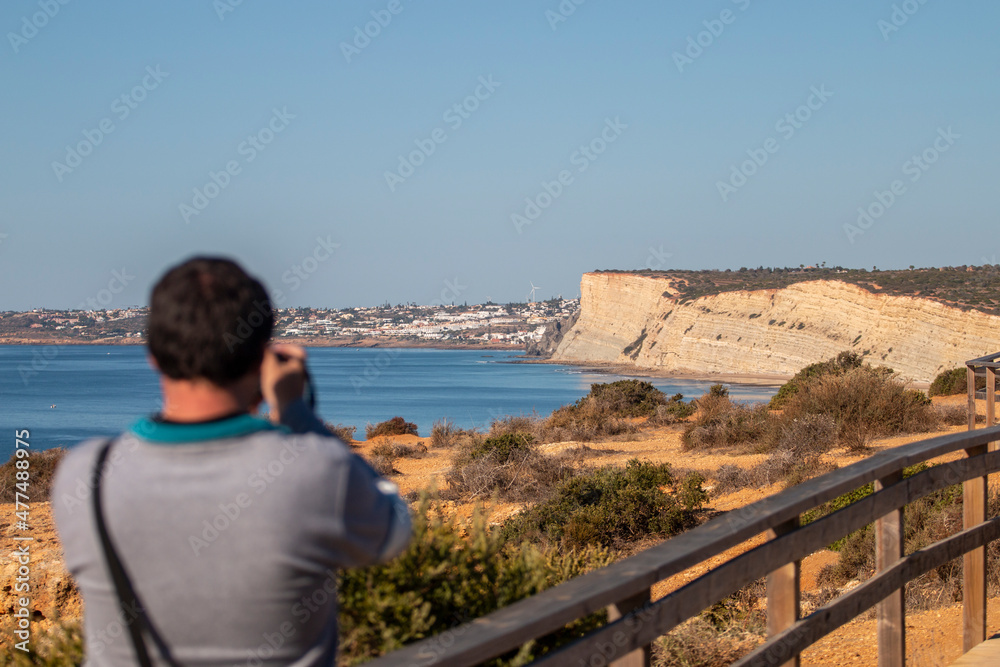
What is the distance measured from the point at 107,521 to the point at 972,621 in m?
3.95

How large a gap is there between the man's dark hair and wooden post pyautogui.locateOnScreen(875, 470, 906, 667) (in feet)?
8.27

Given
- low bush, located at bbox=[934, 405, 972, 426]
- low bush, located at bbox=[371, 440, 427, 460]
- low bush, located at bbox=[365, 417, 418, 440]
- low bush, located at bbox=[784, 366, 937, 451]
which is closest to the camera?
low bush, located at bbox=[784, 366, 937, 451]

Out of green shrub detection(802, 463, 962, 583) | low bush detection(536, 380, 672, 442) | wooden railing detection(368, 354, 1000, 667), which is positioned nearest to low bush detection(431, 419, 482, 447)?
low bush detection(536, 380, 672, 442)

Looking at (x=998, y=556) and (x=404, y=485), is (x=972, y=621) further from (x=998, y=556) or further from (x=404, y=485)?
Answer: (x=404, y=485)

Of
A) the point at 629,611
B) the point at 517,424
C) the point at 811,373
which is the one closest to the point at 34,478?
the point at 517,424

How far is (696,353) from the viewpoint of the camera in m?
71.7

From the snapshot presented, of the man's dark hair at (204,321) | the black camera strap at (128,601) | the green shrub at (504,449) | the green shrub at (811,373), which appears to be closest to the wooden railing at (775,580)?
the black camera strap at (128,601)

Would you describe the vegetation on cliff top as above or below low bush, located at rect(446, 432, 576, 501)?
above

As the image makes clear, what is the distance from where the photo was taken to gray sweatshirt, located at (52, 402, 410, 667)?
4.26ft

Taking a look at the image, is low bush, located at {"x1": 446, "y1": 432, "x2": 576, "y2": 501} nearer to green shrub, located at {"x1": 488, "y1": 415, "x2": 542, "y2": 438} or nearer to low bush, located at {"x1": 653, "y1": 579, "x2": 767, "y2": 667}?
green shrub, located at {"x1": 488, "y1": 415, "x2": 542, "y2": 438}

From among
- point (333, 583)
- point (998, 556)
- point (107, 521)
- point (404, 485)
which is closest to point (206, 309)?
point (107, 521)

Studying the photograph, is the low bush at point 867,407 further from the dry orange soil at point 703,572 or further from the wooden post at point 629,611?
the wooden post at point 629,611

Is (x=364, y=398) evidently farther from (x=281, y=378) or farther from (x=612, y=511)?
(x=281, y=378)

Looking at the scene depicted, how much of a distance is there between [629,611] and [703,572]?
5.43 meters
